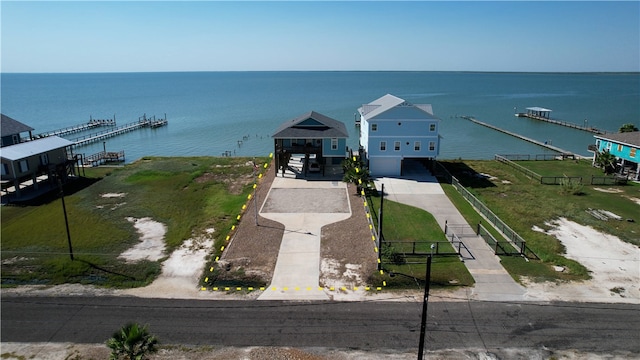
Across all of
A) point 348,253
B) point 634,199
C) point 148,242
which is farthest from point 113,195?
point 634,199

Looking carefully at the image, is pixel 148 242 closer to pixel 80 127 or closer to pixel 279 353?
pixel 279 353

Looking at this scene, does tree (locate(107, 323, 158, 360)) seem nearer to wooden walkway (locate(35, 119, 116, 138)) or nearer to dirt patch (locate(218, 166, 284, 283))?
dirt patch (locate(218, 166, 284, 283))

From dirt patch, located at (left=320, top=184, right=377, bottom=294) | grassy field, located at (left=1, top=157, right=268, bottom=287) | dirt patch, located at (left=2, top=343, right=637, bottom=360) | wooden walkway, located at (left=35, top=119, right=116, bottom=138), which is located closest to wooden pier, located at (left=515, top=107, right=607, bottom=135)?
dirt patch, located at (left=320, top=184, right=377, bottom=294)

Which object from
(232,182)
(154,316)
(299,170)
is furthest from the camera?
(299,170)

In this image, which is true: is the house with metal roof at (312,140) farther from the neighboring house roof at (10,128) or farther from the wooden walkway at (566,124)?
the wooden walkway at (566,124)

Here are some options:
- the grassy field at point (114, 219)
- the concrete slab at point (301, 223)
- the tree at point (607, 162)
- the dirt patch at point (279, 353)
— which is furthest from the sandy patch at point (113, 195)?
the tree at point (607, 162)

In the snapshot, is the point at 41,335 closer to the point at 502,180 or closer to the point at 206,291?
the point at 206,291

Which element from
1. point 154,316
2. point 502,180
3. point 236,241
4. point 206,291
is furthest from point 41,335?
point 502,180
